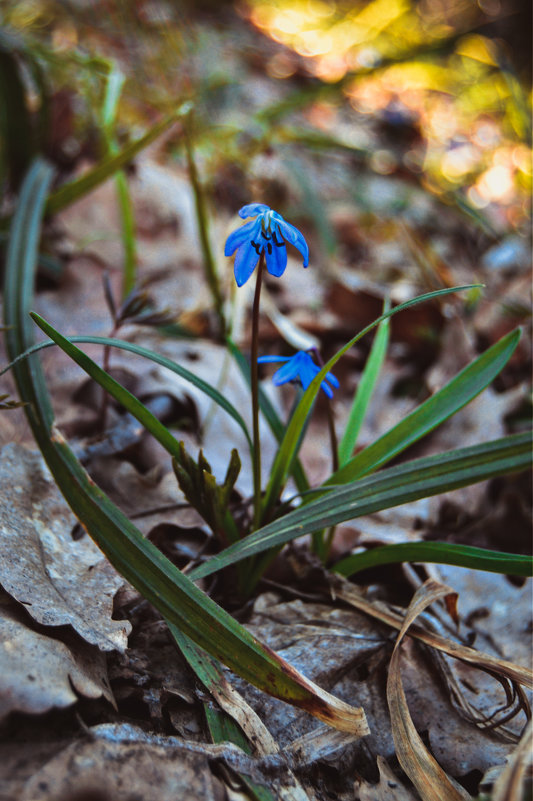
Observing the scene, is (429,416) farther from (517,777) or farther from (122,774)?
(122,774)

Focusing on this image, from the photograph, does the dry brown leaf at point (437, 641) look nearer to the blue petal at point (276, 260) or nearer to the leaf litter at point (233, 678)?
the leaf litter at point (233, 678)

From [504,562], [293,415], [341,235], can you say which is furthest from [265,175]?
[504,562]

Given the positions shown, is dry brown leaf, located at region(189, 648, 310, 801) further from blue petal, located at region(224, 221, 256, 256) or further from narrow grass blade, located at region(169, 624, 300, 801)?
blue petal, located at region(224, 221, 256, 256)

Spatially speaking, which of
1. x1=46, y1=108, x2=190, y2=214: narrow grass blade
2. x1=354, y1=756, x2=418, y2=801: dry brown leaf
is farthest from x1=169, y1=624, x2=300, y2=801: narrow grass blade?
x1=46, y1=108, x2=190, y2=214: narrow grass blade

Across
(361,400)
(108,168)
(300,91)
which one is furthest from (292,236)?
(300,91)

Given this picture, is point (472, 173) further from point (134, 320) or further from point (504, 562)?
point (504, 562)
